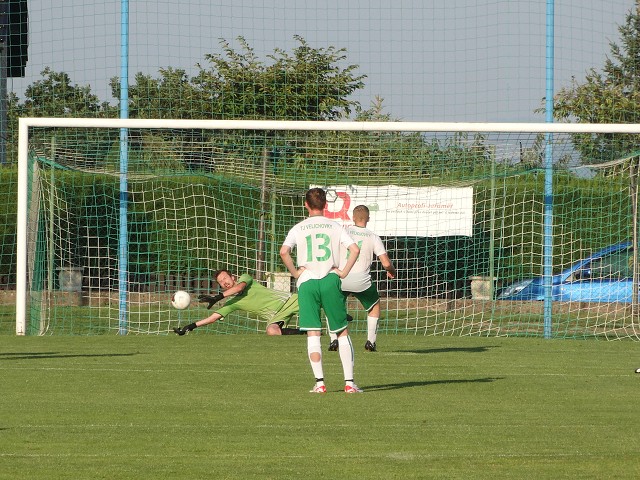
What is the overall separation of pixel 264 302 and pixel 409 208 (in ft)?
11.5

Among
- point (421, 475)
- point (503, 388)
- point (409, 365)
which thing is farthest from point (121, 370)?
point (421, 475)

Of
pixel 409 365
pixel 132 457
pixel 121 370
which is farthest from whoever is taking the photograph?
pixel 409 365

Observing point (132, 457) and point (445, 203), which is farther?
point (445, 203)

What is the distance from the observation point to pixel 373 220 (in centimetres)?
1909

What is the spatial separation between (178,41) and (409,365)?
7670mm

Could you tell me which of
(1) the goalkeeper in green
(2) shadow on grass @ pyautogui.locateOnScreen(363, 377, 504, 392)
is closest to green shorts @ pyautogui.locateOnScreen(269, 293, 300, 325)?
(1) the goalkeeper in green

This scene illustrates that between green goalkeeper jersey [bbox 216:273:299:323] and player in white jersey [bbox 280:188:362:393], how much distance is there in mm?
6640

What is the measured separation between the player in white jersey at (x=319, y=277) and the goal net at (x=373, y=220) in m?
7.98

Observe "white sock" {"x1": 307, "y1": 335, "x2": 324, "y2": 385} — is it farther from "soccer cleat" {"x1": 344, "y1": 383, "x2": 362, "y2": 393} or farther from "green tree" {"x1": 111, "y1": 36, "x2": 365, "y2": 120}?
"green tree" {"x1": 111, "y1": 36, "x2": 365, "y2": 120}

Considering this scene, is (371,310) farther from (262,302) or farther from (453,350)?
(262,302)

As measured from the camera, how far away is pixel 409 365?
41.1 ft

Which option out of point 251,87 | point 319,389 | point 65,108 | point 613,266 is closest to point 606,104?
point 613,266

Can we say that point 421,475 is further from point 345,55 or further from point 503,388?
point 345,55

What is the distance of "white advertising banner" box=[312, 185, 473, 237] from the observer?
18.9m
